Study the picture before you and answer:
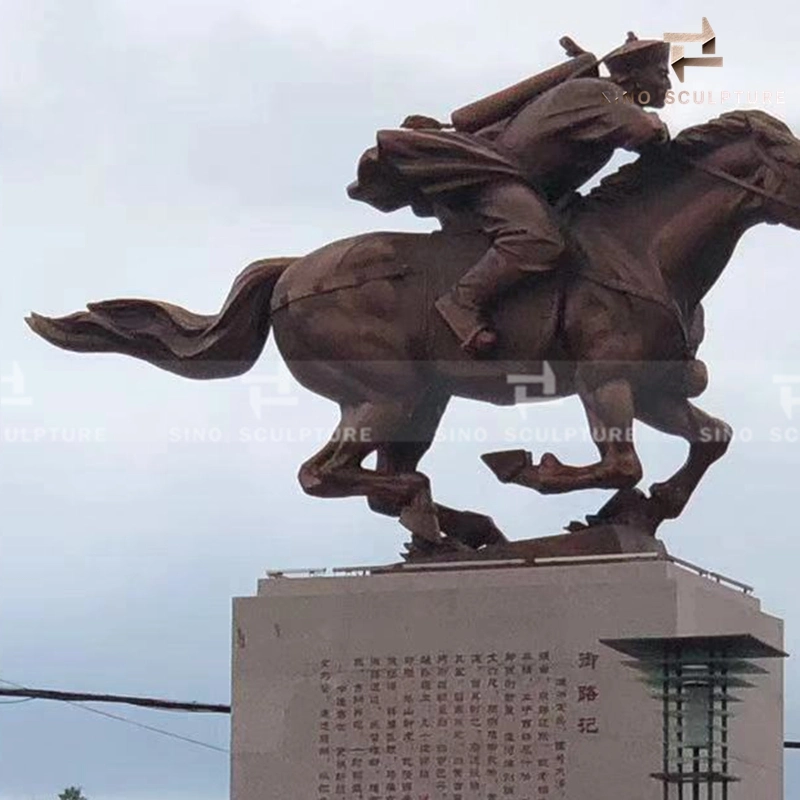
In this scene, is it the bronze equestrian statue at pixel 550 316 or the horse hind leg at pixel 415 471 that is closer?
the bronze equestrian statue at pixel 550 316

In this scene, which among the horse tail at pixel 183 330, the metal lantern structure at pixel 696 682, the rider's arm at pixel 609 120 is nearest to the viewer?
the metal lantern structure at pixel 696 682

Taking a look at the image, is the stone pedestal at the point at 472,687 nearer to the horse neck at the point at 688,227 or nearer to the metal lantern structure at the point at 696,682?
the metal lantern structure at the point at 696,682

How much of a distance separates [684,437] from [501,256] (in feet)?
2.66

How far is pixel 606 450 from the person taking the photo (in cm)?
679

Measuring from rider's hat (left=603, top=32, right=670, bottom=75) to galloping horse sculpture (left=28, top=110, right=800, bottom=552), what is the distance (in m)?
0.28

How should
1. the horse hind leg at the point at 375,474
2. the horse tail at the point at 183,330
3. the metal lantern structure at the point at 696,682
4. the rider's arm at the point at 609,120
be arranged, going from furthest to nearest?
1. the horse tail at the point at 183,330
2. the horse hind leg at the point at 375,474
3. the rider's arm at the point at 609,120
4. the metal lantern structure at the point at 696,682

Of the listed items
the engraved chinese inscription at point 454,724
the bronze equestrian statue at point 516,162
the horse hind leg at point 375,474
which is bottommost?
the engraved chinese inscription at point 454,724

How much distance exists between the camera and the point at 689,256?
695 centimetres

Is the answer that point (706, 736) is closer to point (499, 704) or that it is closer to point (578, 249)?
point (499, 704)

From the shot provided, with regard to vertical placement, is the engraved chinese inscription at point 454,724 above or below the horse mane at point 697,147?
below

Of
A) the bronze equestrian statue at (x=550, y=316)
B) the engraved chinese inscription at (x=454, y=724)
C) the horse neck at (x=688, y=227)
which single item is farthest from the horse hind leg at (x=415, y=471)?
the horse neck at (x=688, y=227)

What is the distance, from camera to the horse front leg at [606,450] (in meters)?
6.78

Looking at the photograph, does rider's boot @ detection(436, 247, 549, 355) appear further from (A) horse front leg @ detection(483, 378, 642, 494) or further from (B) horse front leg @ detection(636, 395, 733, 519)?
(B) horse front leg @ detection(636, 395, 733, 519)

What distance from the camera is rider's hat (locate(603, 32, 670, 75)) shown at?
23.2ft
